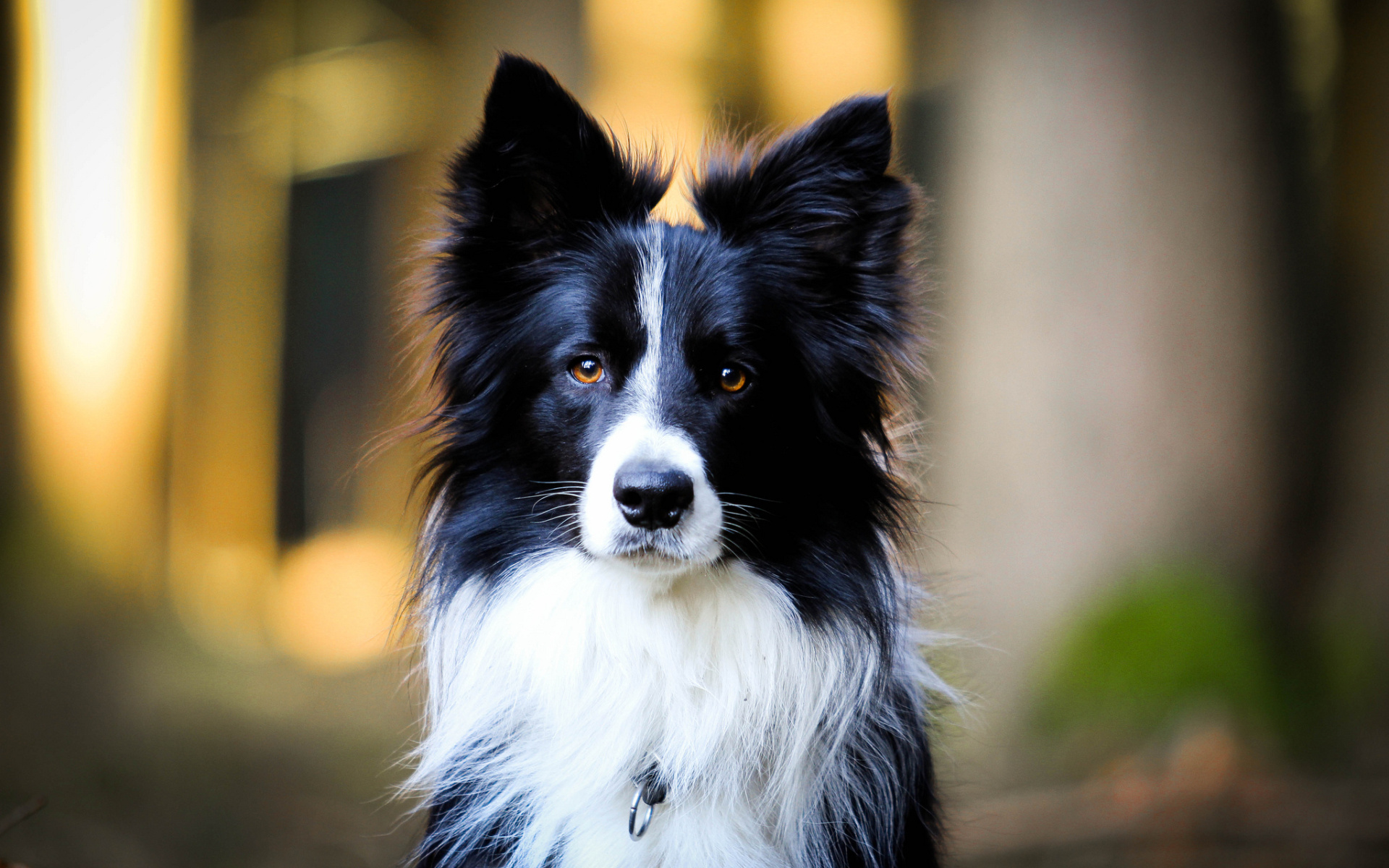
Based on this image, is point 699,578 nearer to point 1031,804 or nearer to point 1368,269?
point 1031,804

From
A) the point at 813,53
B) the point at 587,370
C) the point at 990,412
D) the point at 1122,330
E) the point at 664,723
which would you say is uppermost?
the point at 813,53

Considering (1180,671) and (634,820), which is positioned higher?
(634,820)

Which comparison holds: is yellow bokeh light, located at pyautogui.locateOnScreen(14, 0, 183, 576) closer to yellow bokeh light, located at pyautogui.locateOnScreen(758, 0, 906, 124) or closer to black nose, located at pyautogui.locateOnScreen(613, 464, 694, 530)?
yellow bokeh light, located at pyautogui.locateOnScreen(758, 0, 906, 124)

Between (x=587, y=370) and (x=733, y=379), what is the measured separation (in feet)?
1.19

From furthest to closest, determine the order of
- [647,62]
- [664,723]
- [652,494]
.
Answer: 1. [647,62]
2. [664,723]
3. [652,494]

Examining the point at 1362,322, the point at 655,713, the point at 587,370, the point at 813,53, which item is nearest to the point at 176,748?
the point at 655,713

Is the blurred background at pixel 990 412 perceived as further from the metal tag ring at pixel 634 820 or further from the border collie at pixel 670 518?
the metal tag ring at pixel 634 820

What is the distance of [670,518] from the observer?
2.03 meters

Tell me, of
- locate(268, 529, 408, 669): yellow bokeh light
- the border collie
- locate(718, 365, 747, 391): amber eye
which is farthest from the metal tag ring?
locate(268, 529, 408, 669): yellow bokeh light

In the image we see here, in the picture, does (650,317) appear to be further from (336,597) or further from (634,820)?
(336,597)

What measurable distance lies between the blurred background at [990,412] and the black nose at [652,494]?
2.36 meters

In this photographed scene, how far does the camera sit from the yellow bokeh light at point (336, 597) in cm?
680

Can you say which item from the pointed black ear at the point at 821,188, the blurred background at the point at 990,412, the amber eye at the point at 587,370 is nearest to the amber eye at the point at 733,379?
the amber eye at the point at 587,370

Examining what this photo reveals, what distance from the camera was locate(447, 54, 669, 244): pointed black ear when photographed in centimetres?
229
